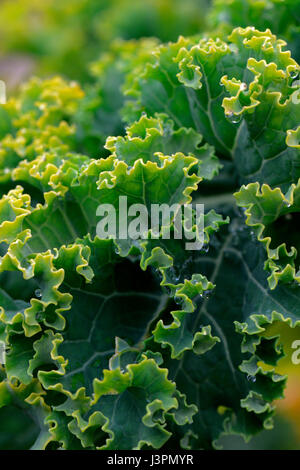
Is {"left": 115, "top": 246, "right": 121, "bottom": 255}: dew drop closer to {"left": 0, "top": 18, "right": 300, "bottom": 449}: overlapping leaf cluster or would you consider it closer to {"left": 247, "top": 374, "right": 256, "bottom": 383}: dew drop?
{"left": 0, "top": 18, "right": 300, "bottom": 449}: overlapping leaf cluster

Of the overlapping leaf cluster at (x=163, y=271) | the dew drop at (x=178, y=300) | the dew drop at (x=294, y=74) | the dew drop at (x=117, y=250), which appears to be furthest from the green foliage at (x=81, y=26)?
the dew drop at (x=178, y=300)

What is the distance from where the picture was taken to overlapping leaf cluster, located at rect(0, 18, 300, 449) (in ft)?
7.71

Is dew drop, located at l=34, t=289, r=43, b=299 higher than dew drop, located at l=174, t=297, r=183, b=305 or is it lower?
higher

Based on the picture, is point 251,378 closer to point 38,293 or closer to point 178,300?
point 178,300

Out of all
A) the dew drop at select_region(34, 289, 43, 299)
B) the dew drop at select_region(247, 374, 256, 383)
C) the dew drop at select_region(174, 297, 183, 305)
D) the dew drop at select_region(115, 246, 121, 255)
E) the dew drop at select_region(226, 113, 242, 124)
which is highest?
the dew drop at select_region(226, 113, 242, 124)

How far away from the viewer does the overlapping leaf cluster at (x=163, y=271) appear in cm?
235

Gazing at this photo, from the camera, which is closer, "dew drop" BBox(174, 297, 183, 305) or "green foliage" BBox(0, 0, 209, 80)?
"dew drop" BBox(174, 297, 183, 305)

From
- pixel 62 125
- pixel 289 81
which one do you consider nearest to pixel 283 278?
pixel 289 81

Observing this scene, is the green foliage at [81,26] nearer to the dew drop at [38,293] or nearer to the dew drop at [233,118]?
the dew drop at [233,118]

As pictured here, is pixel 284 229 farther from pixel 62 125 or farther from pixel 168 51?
pixel 62 125

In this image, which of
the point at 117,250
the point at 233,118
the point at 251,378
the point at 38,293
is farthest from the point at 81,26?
the point at 251,378

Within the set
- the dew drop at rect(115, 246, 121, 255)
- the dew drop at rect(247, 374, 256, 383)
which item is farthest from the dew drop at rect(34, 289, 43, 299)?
the dew drop at rect(247, 374, 256, 383)

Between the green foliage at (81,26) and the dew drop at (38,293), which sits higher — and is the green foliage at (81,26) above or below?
above

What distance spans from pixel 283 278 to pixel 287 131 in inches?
24.4
